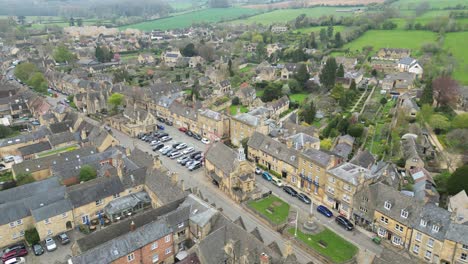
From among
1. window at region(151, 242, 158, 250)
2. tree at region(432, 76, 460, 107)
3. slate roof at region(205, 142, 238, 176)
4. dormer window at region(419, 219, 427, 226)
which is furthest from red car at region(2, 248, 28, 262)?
tree at region(432, 76, 460, 107)

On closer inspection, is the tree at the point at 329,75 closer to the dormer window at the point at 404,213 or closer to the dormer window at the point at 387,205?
the dormer window at the point at 387,205

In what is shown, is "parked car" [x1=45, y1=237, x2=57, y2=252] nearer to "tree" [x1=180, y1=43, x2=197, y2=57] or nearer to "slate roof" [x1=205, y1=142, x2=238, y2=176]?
"slate roof" [x1=205, y1=142, x2=238, y2=176]

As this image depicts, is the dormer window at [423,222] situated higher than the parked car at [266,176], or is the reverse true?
the dormer window at [423,222]

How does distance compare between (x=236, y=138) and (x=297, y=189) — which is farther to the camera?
(x=236, y=138)

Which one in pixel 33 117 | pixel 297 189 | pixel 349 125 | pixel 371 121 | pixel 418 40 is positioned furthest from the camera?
pixel 418 40

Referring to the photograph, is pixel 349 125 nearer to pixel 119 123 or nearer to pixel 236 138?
pixel 236 138

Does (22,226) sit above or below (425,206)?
below

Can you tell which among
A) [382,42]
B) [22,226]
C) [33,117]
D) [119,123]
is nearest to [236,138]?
[119,123]

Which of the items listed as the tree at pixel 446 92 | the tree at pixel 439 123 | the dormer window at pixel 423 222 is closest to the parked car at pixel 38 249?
the dormer window at pixel 423 222
